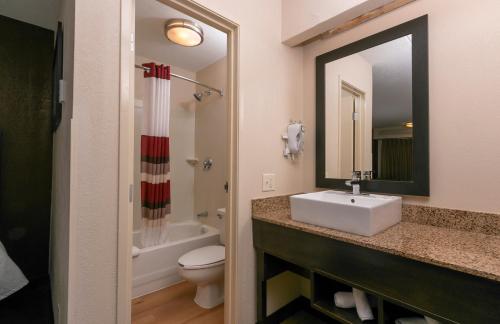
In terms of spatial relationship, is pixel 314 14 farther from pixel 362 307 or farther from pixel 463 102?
pixel 362 307

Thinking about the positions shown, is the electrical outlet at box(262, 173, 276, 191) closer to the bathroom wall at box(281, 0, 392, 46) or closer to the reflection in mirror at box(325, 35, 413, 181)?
the reflection in mirror at box(325, 35, 413, 181)

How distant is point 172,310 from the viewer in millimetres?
1793

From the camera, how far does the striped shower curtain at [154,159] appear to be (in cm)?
222

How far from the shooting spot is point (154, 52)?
2.49 m

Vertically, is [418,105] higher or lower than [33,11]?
lower

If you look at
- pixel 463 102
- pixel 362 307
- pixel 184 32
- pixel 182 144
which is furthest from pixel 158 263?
pixel 463 102

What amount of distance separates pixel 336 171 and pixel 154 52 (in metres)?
2.19

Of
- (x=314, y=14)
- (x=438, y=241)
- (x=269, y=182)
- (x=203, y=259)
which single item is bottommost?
(x=203, y=259)

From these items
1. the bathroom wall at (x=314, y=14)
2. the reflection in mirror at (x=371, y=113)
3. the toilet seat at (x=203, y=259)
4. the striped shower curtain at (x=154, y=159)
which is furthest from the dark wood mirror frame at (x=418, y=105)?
the striped shower curtain at (x=154, y=159)

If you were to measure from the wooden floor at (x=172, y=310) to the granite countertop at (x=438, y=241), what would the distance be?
37.3 inches

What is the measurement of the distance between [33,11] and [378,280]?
2.95 metres

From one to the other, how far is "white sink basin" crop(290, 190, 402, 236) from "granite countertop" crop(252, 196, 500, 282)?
Answer: 3 centimetres

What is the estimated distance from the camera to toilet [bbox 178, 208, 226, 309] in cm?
175

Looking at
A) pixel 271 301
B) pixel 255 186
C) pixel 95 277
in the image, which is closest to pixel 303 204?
pixel 255 186
